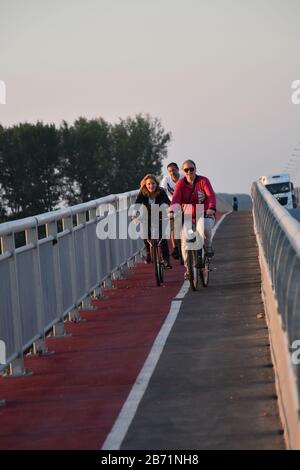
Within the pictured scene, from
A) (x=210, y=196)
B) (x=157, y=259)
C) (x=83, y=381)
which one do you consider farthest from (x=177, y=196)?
(x=83, y=381)

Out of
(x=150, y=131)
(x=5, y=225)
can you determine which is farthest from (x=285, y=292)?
(x=150, y=131)

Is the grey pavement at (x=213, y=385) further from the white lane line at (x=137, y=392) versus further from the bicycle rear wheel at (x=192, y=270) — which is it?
the bicycle rear wheel at (x=192, y=270)

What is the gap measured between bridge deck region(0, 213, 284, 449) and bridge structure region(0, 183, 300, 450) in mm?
16

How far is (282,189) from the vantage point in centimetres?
7406

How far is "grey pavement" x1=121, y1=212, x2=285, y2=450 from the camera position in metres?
9.89

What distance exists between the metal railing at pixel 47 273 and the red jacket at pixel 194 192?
4.18 ft

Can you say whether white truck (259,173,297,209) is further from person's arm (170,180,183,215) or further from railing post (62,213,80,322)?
railing post (62,213,80,322)

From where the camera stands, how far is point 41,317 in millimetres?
14852

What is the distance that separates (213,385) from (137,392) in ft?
2.22

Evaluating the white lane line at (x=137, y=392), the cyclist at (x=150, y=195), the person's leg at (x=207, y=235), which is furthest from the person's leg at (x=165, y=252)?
the white lane line at (x=137, y=392)

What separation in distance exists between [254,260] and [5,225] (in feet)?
46.6

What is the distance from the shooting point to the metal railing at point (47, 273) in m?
13.3

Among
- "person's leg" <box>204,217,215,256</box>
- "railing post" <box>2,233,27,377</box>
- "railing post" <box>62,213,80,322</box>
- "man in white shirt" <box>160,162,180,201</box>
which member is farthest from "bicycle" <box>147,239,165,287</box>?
"railing post" <box>2,233,27,377</box>

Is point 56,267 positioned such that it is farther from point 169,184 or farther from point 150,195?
point 169,184
